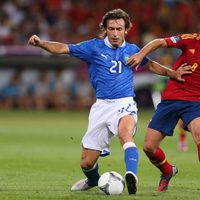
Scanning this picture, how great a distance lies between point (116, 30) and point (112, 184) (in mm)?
1894

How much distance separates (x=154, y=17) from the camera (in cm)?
2925

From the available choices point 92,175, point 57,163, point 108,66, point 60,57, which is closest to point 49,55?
point 60,57

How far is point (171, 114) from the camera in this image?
10289 mm

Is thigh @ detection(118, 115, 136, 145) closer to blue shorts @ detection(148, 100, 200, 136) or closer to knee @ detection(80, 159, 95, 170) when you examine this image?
blue shorts @ detection(148, 100, 200, 136)

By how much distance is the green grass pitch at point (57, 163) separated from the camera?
9938mm

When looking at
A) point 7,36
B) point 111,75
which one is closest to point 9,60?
point 7,36

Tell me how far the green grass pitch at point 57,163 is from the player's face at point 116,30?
1.86 meters

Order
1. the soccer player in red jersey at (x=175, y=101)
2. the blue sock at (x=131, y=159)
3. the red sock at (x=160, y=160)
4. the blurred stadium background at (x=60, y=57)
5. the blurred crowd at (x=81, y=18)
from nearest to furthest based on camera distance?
the blue sock at (x=131, y=159)
the soccer player in red jersey at (x=175, y=101)
the red sock at (x=160, y=160)
the blurred stadium background at (x=60, y=57)
the blurred crowd at (x=81, y=18)

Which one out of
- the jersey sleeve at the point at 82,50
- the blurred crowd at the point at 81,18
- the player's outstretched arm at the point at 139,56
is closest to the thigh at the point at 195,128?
the player's outstretched arm at the point at 139,56

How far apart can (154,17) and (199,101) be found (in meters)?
19.2

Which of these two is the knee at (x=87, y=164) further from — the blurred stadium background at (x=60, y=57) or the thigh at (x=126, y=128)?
the blurred stadium background at (x=60, y=57)

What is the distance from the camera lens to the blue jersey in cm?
1016

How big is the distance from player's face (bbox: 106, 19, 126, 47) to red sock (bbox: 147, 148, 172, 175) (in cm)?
146

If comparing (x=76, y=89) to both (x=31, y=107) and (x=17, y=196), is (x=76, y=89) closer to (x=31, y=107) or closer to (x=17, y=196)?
(x=31, y=107)
